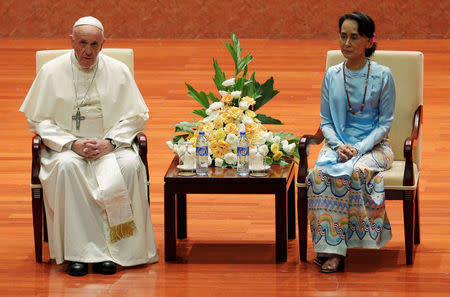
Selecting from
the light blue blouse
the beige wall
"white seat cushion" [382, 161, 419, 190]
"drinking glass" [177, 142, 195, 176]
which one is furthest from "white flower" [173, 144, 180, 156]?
the beige wall

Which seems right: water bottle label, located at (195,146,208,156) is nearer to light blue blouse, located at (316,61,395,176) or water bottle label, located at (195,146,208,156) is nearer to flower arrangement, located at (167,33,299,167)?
flower arrangement, located at (167,33,299,167)

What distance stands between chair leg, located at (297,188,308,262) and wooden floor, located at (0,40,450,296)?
0.08 m

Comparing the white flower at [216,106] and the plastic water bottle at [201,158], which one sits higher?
the white flower at [216,106]

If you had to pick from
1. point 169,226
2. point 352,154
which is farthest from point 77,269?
point 352,154

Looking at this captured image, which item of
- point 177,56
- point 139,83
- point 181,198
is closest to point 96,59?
point 181,198

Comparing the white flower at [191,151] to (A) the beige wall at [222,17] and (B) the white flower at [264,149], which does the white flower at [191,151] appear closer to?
(B) the white flower at [264,149]

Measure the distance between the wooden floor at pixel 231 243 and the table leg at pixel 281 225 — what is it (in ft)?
0.21

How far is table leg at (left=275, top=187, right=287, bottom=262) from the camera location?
15.9 feet

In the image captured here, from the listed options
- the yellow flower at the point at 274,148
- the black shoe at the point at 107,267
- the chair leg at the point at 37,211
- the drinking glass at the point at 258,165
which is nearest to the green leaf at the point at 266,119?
the yellow flower at the point at 274,148

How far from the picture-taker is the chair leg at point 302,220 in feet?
16.0

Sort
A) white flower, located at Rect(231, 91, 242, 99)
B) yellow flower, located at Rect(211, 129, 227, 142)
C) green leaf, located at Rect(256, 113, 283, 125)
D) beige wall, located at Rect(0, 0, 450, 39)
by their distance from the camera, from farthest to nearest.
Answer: beige wall, located at Rect(0, 0, 450, 39) < green leaf, located at Rect(256, 113, 283, 125) < white flower, located at Rect(231, 91, 242, 99) < yellow flower, located at Rect(211, 129, 227, 142)

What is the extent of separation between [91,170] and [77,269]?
1.71ft

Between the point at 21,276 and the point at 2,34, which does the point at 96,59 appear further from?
the point at 2,34

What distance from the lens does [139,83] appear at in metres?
9.80
